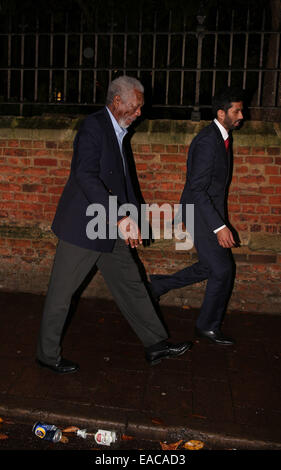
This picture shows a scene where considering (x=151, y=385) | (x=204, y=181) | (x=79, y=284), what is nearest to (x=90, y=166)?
(x=79, y=284)

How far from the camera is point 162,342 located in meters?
4.05

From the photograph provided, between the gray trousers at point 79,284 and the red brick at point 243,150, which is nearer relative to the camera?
the gray trousers at point 79,284

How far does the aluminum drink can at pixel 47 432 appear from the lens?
3062mm

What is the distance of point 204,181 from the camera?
4.14m

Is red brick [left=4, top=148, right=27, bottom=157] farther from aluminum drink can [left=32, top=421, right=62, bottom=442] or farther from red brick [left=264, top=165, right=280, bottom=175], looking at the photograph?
aluminum drink can [left=32, top=421, right=62, bottom=442]

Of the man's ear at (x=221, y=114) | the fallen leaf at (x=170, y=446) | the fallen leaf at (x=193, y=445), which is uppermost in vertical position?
the man's ear at (x=221, y=114)

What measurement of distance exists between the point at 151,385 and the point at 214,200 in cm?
166

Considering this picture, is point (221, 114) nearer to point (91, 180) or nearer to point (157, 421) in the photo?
point (91, 180)

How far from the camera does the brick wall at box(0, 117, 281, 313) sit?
5160 millimetres

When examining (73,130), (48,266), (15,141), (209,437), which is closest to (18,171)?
(15,141)

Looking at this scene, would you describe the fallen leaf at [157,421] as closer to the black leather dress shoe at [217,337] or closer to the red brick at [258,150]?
the black leather dress shoe at [217,337]

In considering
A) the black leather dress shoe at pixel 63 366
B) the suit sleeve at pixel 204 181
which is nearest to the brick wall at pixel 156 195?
the suit sleeve at pixel 204 181

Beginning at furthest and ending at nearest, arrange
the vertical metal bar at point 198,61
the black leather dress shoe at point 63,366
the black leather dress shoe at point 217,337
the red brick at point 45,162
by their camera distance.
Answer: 1. the red brick at point 45,162
2. the vertical metal bar at point 198,61
3. the black leather dress shoe at point 217,337
4. the black leather dress shoe at point 63,366

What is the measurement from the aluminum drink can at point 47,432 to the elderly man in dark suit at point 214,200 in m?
1.84
